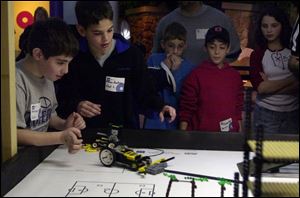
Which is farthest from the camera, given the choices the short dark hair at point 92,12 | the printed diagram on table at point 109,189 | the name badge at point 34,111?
the short dark hair at point 92,12

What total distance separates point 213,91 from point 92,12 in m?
0.66

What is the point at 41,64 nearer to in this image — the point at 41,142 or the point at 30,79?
the point at 30,79

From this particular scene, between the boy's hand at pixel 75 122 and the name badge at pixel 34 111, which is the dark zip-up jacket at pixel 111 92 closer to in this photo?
the boy's hand at pixel 75 122

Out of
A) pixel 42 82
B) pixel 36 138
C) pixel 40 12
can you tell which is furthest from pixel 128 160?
pixel 40 12

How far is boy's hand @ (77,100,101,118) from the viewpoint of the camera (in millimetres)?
1848

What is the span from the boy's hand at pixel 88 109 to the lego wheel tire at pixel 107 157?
413 mm

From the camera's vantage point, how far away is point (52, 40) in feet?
5.08

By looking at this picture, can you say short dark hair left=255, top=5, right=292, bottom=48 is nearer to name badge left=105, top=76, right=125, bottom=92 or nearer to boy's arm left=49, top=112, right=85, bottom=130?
name badge left=105, top=76, right=125, bottom=92

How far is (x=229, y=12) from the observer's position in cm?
202

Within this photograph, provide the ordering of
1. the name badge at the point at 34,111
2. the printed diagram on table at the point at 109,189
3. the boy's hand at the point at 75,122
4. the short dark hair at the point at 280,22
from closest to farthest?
1. the printed diagram on table at the point at 109,189
2. the name badge at the point at 34,111
3. the boy's hand at the point at 75,122
4. the short dark hair at the point at 280,22

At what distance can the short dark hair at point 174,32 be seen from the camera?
1973 millimetres

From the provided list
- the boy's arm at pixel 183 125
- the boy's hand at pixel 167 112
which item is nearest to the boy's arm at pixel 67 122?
the boy's hand at pixel 167 112

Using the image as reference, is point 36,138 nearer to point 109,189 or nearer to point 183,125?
point 109,189

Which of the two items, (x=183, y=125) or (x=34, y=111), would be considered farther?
(x=183, y=125)
